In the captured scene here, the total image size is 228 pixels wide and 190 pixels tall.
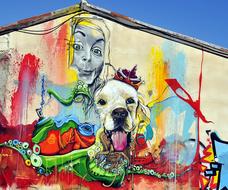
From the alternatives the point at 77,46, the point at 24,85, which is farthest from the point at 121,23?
the point at 24,85

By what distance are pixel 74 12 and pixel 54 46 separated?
0.94 metres

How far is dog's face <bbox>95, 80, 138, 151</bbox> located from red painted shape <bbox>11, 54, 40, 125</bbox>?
5.06ft

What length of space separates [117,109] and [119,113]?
0.10 m

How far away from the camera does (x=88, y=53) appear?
12367 mm

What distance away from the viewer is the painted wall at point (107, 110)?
1199cm

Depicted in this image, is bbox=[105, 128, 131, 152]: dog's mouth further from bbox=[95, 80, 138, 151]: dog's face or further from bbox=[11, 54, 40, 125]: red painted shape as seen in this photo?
bbox=[11, 54, 40, 125]: red painted shape

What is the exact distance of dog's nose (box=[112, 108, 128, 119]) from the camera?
12328 millimetres

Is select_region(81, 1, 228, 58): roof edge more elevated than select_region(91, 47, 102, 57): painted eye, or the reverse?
select_region(81, 1, 228, 58): roof edge

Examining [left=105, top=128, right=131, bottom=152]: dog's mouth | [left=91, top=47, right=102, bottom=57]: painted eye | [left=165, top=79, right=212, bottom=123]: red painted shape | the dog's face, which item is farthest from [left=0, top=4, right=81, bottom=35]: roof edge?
[left=105, top=128, right=131, bottom=152]: dog's mouth

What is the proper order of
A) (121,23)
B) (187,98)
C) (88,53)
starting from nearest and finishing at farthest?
1. (88,53)
2. (121,23)
3. (187,98)

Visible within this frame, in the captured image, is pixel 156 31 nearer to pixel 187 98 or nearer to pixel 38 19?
pixel 187 98

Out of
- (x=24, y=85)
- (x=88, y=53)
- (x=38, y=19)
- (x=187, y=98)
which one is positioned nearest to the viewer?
(x=24, y=85)

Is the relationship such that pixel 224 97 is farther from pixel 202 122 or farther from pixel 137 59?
pixel 137 59

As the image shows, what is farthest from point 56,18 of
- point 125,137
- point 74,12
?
point 125,137
